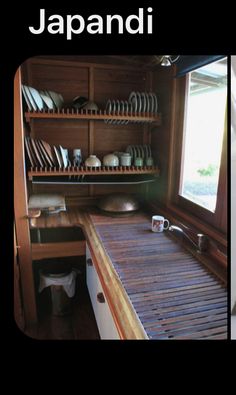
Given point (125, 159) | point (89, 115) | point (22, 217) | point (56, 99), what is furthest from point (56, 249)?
point (56, 99)

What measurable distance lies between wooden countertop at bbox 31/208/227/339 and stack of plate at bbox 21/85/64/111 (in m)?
0.72

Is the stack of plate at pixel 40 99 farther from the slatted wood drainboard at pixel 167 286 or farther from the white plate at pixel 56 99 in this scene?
the slatted wood drainboard at pixel 167 286

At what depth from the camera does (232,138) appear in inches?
29.5

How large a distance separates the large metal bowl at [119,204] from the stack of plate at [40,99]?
612 millimetres

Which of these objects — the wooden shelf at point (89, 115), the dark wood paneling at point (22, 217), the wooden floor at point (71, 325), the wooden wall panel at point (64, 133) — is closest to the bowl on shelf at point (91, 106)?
the wooden shelf at point (89, 115)

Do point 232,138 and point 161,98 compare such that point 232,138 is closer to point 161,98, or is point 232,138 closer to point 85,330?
point 161,98

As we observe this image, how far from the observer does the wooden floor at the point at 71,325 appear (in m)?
1.50

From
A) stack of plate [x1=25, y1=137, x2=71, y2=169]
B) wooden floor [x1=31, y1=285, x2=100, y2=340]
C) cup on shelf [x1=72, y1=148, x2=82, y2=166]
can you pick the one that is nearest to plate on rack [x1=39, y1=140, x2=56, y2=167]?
stack of plate [x1=25, y1=137, x2=71, y2=169]

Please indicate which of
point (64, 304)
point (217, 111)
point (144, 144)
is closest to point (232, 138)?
point (217, 111)

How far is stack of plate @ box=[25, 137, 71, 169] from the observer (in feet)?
5.18

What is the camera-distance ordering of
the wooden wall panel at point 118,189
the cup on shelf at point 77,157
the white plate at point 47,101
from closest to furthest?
the white plate at point 47,101, the cup on shelf at point 77,157, the wooden wall panel at point 118,189

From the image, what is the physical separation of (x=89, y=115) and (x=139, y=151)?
0.41m

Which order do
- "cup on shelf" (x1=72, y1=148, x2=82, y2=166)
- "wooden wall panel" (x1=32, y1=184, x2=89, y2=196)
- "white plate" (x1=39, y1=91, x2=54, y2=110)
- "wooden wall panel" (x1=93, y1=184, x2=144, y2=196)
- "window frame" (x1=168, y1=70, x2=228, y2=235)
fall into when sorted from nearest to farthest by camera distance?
1. "window frame" (x1=168, y1=70, x2=228, y2=235)
2. "white plate" (x1=39, y1=91, x2=54, y2=110)
3. "cup on shelf" (x1=72, y1=148, x2=82, y2=166)
4. "wooden wall panel" (x1=32, y1=184, x2=89, y2=196)
5. "wooden wall panel" (x1=93, y1=184, x2=144, y2=196)

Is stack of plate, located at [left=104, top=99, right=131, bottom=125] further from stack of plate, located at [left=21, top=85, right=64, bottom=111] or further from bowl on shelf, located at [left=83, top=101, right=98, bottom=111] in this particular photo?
stack of plate, located at [left=21, top=85, right=64, bottom=111]
